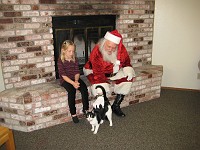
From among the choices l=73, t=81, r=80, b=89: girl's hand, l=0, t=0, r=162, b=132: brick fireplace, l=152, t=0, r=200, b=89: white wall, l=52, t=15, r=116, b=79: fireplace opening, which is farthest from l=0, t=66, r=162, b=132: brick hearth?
l=152, t=0, r=200, b=89: white wall

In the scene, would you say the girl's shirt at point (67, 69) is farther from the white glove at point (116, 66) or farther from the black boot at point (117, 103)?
the black boot at point (117, 103)

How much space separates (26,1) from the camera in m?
2.29

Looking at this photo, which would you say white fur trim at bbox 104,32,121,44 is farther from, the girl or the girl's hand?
the girl's hand

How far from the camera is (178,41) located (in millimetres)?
3221

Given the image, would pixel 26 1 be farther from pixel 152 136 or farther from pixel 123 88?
pixel 152 136

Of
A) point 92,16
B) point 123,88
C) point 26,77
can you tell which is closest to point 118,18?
point 92,16

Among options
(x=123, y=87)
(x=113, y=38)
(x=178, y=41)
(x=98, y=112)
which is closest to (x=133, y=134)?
(x=98, y=112)

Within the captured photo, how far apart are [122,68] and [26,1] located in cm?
130

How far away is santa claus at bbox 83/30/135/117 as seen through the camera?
2421mm

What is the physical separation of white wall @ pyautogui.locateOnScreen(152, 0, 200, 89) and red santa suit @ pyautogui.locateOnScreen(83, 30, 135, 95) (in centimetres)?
94

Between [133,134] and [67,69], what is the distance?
99 cm

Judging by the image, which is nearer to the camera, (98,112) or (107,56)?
(98,112)

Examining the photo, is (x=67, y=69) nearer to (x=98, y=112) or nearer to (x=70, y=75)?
(x=70, y=75)

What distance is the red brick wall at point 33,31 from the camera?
225 centimetres
